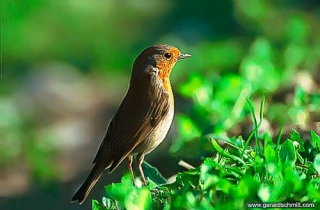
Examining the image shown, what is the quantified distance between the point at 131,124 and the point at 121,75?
128 inches

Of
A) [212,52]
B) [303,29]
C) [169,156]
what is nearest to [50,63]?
[212,52]

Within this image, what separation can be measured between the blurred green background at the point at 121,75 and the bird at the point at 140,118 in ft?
1.12

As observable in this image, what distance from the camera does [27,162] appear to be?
616cm

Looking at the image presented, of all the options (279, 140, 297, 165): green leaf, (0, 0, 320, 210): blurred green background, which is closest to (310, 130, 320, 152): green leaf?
(279, 140, 297, 165): green leaf

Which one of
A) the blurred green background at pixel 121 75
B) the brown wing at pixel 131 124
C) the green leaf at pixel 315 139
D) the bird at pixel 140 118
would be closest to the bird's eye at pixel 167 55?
the bird at pixel 140 118

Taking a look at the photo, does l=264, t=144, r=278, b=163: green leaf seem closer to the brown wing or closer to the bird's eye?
the brown wing

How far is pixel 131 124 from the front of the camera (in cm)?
405

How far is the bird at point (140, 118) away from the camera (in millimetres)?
4020

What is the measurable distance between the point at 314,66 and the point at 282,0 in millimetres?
2212

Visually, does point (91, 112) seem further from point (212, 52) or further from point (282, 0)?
point (282, 0)

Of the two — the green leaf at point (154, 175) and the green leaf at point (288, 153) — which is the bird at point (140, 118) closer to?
the green leaf at point (154, 175)

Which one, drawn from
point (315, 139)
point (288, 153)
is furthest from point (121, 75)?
point (288, 153)

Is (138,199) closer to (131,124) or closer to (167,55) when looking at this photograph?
(131,124)

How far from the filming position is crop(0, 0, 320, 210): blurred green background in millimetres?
5035
